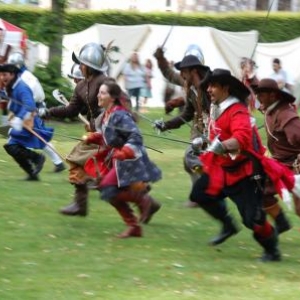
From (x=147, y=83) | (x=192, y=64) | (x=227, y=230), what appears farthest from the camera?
(x=147, y=83)

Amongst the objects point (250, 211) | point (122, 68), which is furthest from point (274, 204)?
point (122, 68)

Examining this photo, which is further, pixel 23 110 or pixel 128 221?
pixel 23 110

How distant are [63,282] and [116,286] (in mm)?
387

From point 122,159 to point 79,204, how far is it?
4.82 ft

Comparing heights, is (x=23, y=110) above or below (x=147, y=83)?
above

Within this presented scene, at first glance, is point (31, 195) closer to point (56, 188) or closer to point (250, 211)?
point (56, 188)

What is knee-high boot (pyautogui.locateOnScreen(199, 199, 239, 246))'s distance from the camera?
8789mm

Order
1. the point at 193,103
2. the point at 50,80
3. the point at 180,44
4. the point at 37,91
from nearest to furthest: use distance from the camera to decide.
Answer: the point at 193,103 → the point at 37,91 → the point at 50,80 → the point at 180,44

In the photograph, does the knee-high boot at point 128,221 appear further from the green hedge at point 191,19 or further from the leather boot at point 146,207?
the green hedge at point 191,19

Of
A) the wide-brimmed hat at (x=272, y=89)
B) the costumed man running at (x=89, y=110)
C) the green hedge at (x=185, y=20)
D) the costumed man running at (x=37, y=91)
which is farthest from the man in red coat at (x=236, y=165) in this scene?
the green hedge at (x=185, y=20)

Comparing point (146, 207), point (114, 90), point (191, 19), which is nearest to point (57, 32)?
point (191, 19)

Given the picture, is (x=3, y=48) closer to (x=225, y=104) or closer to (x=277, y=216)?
(x=277, y=216)

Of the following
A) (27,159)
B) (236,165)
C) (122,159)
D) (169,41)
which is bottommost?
(169,41)

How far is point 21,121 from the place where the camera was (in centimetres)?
1168
